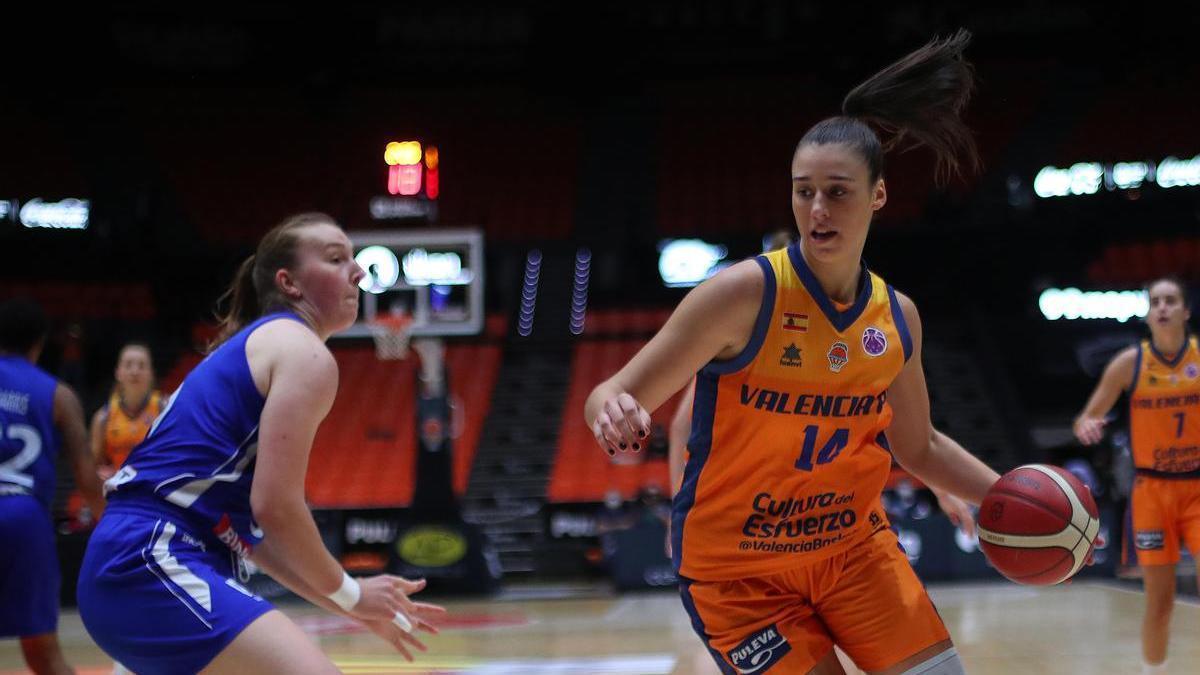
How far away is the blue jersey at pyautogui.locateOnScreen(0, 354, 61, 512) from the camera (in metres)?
4.39

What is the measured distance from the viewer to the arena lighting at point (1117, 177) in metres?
16.5

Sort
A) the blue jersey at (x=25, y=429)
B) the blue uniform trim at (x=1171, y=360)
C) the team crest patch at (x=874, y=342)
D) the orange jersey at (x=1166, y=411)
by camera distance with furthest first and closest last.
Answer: the blue uniform trim at (x=1171, y=360), the orange jersey at (x=1166, y=411), the blue jersey at (x=25, y=429), the team crest patch at (x=874, y=342)

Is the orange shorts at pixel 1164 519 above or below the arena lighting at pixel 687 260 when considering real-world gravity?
below

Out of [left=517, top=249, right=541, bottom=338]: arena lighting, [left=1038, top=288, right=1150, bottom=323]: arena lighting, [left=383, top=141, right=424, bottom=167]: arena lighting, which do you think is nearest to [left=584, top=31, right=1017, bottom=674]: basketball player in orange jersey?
[left=383, top=141, right=424, bottom=167]: arena lighting

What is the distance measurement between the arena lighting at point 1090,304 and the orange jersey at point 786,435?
1490cm

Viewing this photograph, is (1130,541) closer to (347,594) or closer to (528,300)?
(347,594)

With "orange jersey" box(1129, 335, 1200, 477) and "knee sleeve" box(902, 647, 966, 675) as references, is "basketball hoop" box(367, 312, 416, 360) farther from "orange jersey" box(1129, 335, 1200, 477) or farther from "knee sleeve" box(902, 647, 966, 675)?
"knee sleeve" box(902, 647, 966, 675)

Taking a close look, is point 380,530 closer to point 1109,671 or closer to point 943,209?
point 1109,671

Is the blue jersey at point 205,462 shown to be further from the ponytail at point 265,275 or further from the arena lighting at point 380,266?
the arena lighting at point 380,266

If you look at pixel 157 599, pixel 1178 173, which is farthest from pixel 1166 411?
pixel 1178 173

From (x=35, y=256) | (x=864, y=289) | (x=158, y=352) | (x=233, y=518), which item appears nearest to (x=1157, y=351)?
(x=864, y=289)

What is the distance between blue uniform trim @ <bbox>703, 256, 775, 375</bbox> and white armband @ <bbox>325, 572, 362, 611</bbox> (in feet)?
3.12

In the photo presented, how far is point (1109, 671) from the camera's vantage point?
626 cm

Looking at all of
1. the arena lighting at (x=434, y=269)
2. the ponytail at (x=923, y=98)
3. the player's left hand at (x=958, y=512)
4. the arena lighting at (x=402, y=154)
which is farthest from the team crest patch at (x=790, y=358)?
the arena lighting at (x=402, y=154)
